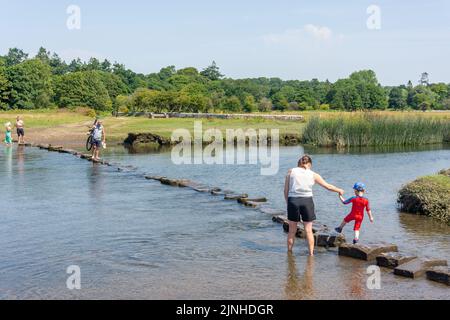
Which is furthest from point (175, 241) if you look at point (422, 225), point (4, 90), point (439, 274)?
point (4, 90)

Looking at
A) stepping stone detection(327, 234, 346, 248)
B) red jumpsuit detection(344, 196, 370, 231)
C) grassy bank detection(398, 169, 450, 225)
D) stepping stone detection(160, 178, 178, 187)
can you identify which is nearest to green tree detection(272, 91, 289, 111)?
stepping stone detection(160, 178, 178, 187)

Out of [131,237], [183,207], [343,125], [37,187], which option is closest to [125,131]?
[343,125]

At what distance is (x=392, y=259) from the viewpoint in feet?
32.8

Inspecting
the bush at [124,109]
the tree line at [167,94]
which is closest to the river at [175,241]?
the tree line at [167,94]

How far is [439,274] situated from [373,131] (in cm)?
3227

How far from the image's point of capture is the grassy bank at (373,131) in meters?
40.2

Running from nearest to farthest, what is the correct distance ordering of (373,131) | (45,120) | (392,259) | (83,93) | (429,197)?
(392,259), (429,197), (373,131), (45,120), (83,93)

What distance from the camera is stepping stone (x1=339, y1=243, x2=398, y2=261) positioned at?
34.7ft

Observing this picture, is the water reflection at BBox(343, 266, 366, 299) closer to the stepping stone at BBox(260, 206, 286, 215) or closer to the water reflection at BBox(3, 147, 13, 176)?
the stepping stone at BBox(260, 206, 286, 215)

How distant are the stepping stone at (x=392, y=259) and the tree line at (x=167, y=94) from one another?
2334 inches

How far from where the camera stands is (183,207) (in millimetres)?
16125

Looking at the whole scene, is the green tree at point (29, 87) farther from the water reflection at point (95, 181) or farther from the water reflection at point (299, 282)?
the water reflection at point (299, 282)

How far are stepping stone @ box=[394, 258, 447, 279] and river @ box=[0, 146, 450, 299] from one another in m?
0.15

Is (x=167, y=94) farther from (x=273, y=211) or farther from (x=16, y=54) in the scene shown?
(x=16, y=54)
